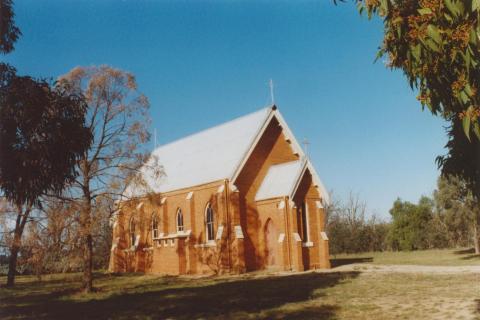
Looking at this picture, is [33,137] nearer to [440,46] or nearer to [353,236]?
[440,46]

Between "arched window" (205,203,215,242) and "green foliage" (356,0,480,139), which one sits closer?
"green foliage" (356,0,480,139)

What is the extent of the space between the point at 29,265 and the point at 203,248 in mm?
13973

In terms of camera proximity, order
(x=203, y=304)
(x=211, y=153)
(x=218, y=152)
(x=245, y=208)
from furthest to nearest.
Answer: (x=211, y=153)
(x=218, y=152)
(x=245, y=208)
(x=203, y=304)

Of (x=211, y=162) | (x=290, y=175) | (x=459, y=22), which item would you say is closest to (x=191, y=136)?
(x=211, y=162)

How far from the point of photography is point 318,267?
33.2 metres

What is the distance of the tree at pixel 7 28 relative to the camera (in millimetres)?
12219

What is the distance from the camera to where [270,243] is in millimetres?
33719

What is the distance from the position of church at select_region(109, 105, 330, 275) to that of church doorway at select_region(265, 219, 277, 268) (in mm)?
72

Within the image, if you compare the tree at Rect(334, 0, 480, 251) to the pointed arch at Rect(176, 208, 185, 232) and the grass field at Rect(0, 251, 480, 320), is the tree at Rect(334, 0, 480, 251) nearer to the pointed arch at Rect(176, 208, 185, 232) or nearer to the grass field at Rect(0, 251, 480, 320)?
the grass field at Rect(0, 251, 480, 320)

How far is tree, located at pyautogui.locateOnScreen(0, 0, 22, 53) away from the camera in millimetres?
12219

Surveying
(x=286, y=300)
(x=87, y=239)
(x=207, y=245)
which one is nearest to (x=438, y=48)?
(x=286, y=300)

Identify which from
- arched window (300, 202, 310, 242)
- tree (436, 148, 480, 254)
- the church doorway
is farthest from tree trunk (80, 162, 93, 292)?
tree (436, 148, 480, 254)

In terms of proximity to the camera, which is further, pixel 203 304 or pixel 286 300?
pixel 203 304

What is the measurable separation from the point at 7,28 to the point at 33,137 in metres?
3.11
